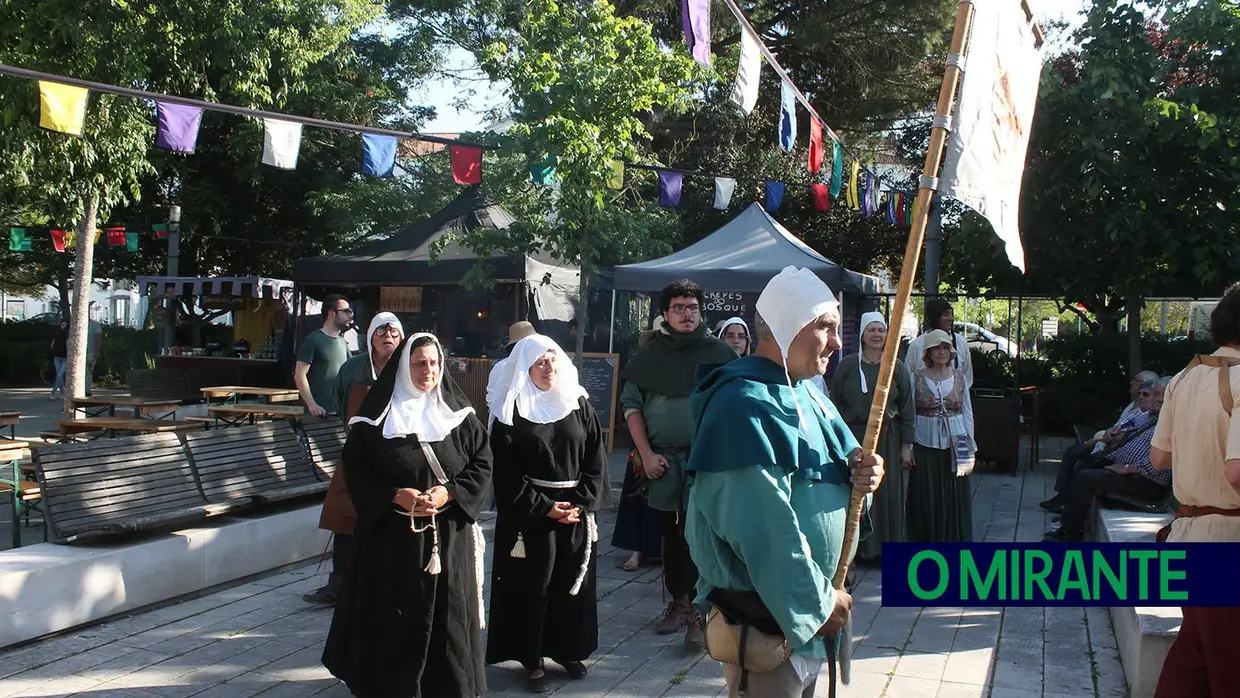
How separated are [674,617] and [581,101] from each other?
548cm

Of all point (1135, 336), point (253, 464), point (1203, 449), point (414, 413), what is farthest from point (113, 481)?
point (1135, 336)

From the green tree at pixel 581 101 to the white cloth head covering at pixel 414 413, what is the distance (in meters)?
5.37

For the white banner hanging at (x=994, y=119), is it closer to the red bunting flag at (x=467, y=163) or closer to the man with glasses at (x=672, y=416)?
the man with glasses at (x=672, y=416)

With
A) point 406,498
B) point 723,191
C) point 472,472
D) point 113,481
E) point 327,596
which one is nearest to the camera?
point 406,498

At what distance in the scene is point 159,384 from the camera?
14.4 meters

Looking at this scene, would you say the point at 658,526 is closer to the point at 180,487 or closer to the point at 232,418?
the point at 180,487

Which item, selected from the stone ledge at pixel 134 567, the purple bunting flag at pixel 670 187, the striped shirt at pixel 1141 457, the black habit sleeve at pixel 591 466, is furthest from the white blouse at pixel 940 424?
the purple bunting flag at pixel 670 187

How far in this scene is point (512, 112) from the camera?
450 inches

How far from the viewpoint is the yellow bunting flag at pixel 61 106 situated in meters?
7.19

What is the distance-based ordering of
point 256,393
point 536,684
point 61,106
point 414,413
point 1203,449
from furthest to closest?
point 256,393
point 61,106
point 536,684
point 414,413
point 1203,449

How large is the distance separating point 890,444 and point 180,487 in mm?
4600

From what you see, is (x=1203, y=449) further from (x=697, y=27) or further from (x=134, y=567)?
(x=697, y=27)

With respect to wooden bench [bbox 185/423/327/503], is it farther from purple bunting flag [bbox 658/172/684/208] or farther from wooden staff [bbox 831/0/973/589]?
purple bunting flag [bbox 658/172/684/208]

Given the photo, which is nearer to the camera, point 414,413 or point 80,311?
point 414,413
